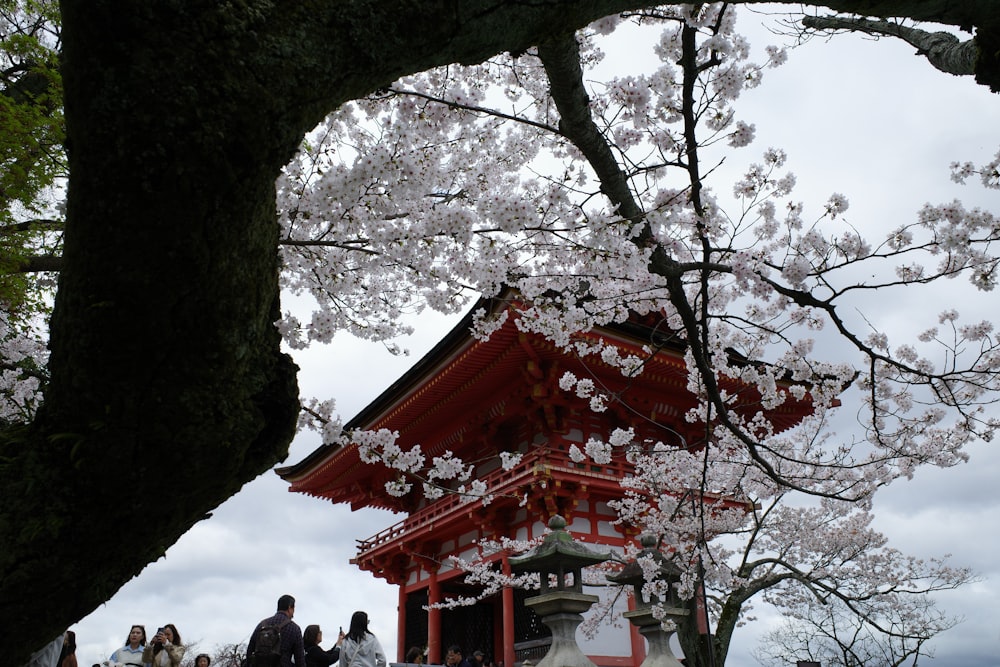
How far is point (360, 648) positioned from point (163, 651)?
2.22 m

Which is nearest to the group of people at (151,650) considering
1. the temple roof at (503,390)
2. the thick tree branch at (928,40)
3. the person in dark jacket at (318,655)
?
the person in dark jacket at (318,655)

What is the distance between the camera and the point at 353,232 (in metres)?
4.80

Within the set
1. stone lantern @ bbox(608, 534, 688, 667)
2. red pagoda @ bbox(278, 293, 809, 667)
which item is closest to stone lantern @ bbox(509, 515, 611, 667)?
stone lantern @ bbox(608, 534, 688, 667)

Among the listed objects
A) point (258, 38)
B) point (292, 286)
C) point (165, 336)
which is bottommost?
point (165, 336)

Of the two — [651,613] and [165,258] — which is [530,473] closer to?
[651,613]

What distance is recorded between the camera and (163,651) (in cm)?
688

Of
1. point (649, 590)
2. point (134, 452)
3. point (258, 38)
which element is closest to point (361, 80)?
point (258, 38)

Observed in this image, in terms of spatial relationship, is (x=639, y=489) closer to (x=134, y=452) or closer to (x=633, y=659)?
(x=633, y=659)

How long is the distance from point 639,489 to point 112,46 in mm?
10793

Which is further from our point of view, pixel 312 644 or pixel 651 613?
pixel 312 644

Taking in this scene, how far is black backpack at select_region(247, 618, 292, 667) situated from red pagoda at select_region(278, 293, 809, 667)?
416cm

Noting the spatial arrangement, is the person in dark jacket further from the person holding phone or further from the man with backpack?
the person holding phone

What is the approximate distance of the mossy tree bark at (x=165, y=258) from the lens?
149 centimetres

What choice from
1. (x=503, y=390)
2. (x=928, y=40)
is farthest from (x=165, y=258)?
(x=503, y=390)
